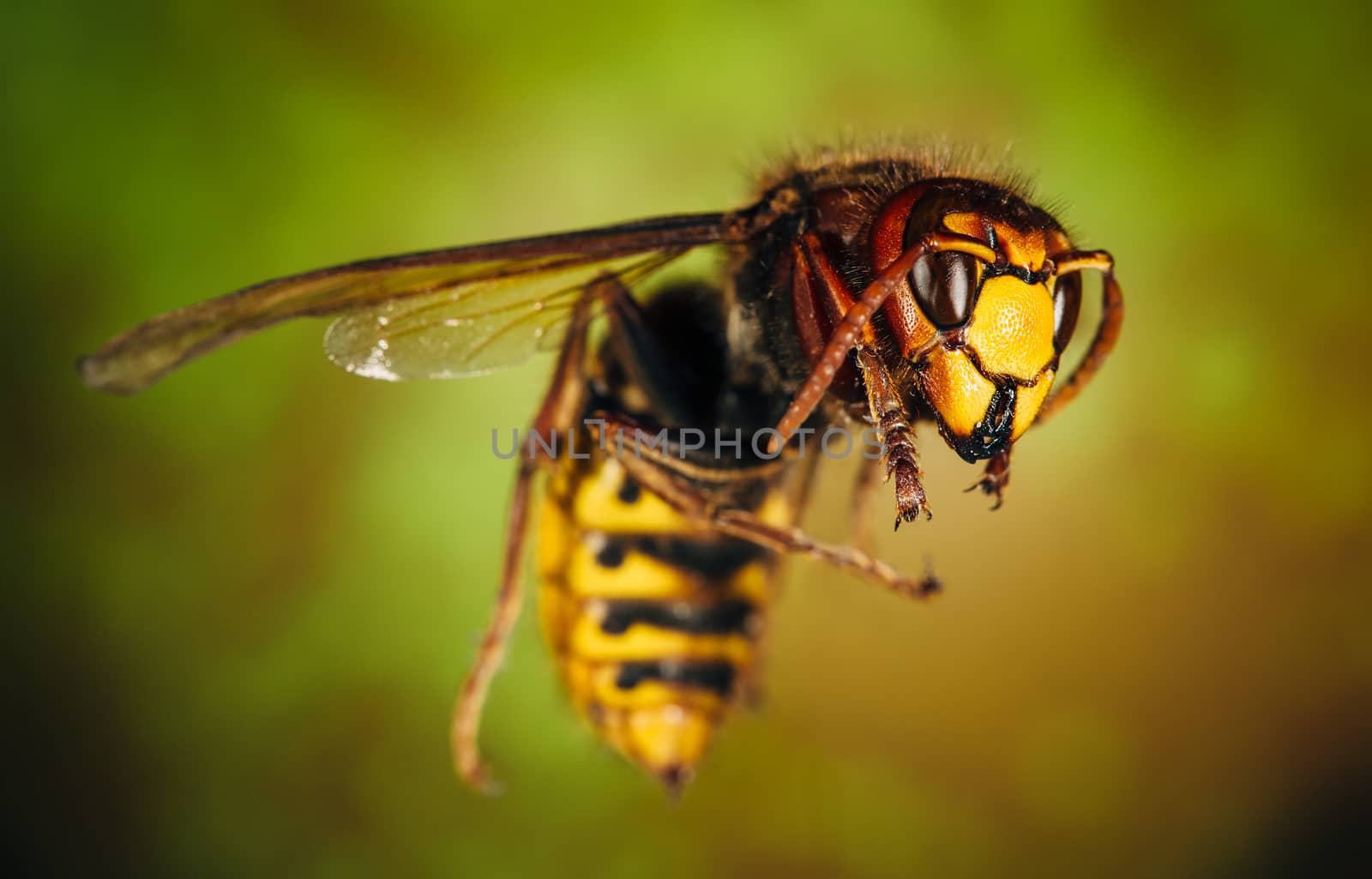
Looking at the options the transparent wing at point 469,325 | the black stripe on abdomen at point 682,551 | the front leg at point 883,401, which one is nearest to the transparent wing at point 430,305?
the transparent wing at point 469,325

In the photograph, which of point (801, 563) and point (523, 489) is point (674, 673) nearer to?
point (523, 489)

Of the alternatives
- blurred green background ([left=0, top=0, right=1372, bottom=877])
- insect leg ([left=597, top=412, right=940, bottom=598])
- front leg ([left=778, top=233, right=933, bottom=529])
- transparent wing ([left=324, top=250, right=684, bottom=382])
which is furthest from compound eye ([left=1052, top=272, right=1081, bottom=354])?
blurred green background ([left=0, top=0, right=1372, bottom=877])

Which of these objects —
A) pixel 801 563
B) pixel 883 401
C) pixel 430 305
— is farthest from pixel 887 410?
pixel 801 563

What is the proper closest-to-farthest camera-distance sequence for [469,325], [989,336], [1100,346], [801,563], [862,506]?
[989,336] → [1100,346] → [469,325] → [862,506] → [801,563]

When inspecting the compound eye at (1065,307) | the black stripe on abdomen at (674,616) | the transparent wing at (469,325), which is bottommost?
the black stripe on abdomen at (674,616)

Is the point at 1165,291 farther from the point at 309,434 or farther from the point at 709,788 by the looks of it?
the point at 309,434

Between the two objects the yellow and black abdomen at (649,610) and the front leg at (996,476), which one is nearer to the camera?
the front leg at (996,476)

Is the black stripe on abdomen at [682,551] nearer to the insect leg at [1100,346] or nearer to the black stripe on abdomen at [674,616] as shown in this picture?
the black stripe on abdomen at [674,616]
